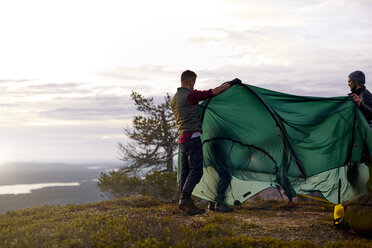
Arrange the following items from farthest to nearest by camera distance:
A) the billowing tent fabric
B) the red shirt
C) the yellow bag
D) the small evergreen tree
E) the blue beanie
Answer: the small evergreen tree
the billowing tent fabric
the blue beanie
the red shirt
the yellow bag

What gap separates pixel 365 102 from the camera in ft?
26.5

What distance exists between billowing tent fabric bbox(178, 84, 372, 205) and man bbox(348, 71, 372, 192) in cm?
13

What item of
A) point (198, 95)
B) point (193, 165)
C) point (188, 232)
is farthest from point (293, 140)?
point (188, 232)

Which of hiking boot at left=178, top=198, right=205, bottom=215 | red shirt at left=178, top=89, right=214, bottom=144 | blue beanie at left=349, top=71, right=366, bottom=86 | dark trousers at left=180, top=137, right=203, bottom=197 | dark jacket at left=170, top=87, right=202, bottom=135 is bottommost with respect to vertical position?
hiking boot at left=178, top=198, right=205, bottom=215

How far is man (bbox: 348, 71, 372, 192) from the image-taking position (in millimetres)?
8023

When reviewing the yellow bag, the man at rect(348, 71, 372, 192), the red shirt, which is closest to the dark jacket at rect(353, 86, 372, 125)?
the man at rect(348, 71, 372, 192)

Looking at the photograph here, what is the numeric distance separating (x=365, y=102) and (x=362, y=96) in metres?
0.15

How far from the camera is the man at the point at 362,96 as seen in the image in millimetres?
8023

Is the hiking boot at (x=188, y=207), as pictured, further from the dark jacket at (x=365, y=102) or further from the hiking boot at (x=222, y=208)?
the dark jacket at (x=365, y=102)

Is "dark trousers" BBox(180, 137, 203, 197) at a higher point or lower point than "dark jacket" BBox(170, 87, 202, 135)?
lower

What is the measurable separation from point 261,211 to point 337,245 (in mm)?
→ 3842

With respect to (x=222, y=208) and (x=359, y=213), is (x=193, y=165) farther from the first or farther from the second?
(x=359, y=213)

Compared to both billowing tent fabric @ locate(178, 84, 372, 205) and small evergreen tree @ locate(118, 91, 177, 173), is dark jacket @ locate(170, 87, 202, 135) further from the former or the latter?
small evergreen tree @ locate(118, 91, 177, 173)

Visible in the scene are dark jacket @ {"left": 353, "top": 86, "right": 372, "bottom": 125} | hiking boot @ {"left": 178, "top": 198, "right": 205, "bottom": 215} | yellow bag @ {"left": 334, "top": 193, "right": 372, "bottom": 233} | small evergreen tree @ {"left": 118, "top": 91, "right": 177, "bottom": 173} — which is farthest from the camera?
small evergreen tree @ {"left": 118, "top": 91, "right": 177, "bottom": 173}
